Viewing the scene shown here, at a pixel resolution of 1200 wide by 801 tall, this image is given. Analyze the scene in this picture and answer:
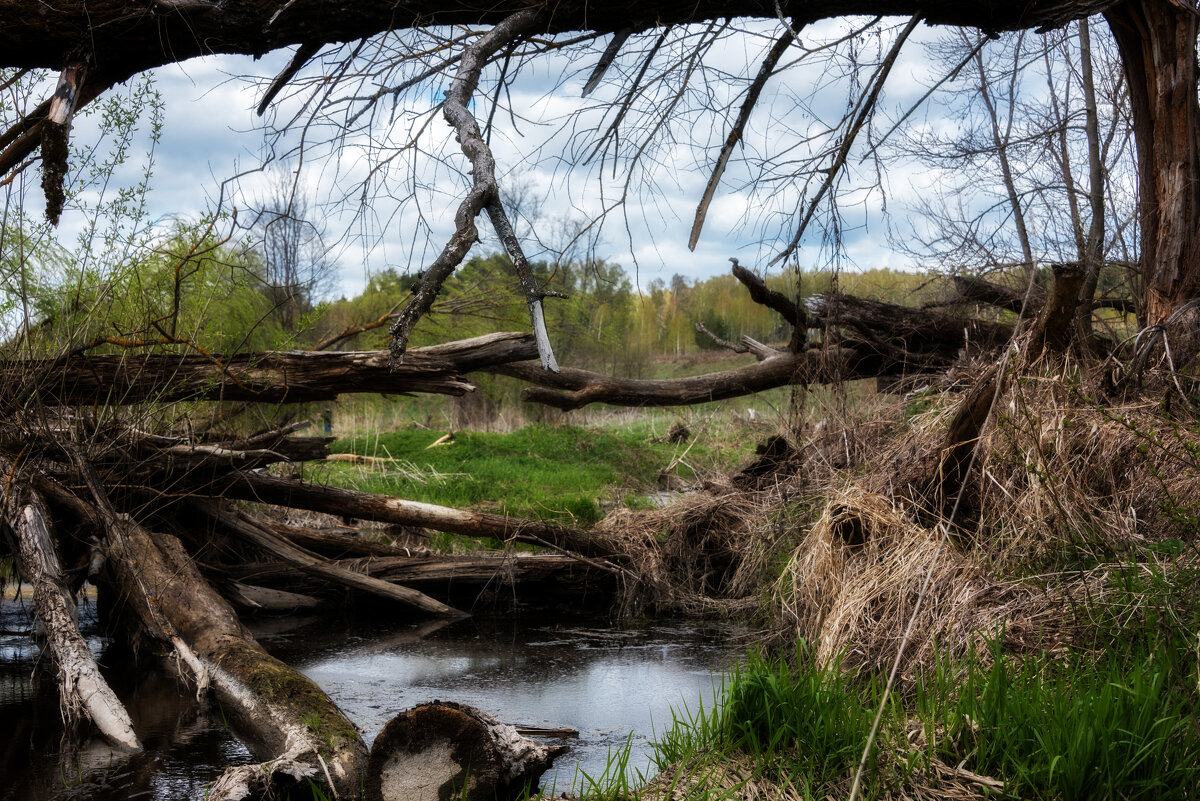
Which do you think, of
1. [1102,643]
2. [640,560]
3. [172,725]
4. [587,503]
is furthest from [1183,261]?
[172,725]

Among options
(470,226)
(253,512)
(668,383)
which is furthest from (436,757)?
(253,512)

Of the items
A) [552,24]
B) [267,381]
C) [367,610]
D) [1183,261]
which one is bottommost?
[367,610]

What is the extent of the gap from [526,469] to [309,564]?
682 centimetres

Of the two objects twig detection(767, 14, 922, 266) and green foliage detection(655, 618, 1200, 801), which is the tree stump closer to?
green foliage detection(655, 618, 1200, 801)

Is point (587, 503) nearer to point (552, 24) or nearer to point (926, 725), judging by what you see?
point (552, 24)

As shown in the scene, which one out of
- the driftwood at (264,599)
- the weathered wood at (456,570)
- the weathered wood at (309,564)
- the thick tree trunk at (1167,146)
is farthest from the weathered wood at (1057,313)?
the driftwood at (264,599)

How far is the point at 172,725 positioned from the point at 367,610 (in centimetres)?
334

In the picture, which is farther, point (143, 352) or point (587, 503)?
point (587, 503)

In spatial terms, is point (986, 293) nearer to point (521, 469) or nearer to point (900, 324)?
point (900, 324)

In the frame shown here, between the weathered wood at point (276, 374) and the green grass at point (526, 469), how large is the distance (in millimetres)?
2400

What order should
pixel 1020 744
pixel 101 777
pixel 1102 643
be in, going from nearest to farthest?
pixel 1020 744
pixel 1102 643
pixel 101 777

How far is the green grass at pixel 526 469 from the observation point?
1115cm

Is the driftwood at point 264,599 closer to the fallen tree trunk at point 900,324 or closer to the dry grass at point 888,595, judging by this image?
the dry grass at point 888,595

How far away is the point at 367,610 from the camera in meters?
8.51
